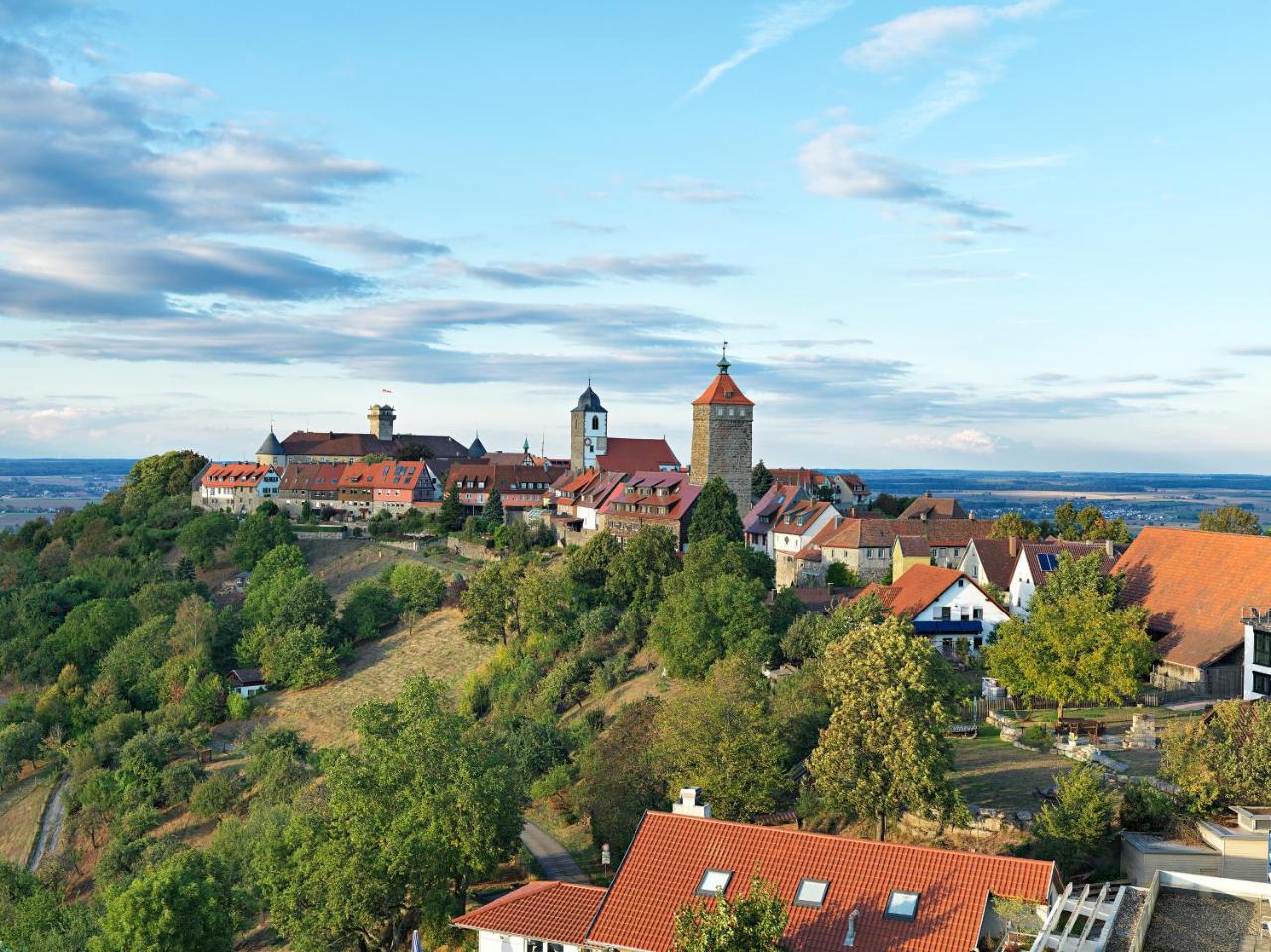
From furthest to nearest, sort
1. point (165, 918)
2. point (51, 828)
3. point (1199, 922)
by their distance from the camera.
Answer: point (51, 828), point (165, 918), point (1199, 922)

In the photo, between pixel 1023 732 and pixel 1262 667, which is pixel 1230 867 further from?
pixel 1262 667

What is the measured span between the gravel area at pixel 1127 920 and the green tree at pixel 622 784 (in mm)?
14257

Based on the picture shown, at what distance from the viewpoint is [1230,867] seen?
24.6 meters

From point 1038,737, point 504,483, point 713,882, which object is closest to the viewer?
point 713,882

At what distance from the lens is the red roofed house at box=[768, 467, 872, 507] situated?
4141 inches

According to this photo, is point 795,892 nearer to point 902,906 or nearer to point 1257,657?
A: point 902,906

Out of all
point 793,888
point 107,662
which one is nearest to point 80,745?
point 107,662

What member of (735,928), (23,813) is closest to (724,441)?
(23,813)

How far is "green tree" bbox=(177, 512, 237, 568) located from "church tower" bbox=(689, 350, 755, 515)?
42702mm

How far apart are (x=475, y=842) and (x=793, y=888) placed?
9688mm

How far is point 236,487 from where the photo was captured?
370ft

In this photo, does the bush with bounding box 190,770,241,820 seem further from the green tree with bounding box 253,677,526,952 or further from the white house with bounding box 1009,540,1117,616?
the white house with bounding box 1009,540,1117,616

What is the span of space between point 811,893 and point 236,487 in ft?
329

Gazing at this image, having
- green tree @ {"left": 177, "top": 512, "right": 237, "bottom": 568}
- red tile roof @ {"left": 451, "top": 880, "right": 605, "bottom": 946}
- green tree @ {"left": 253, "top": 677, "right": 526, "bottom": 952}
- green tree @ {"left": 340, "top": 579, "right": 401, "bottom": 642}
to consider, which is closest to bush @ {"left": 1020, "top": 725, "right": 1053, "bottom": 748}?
green tree @ {"left": 253, "top": 677, "right": 526, "bottom": 952}
